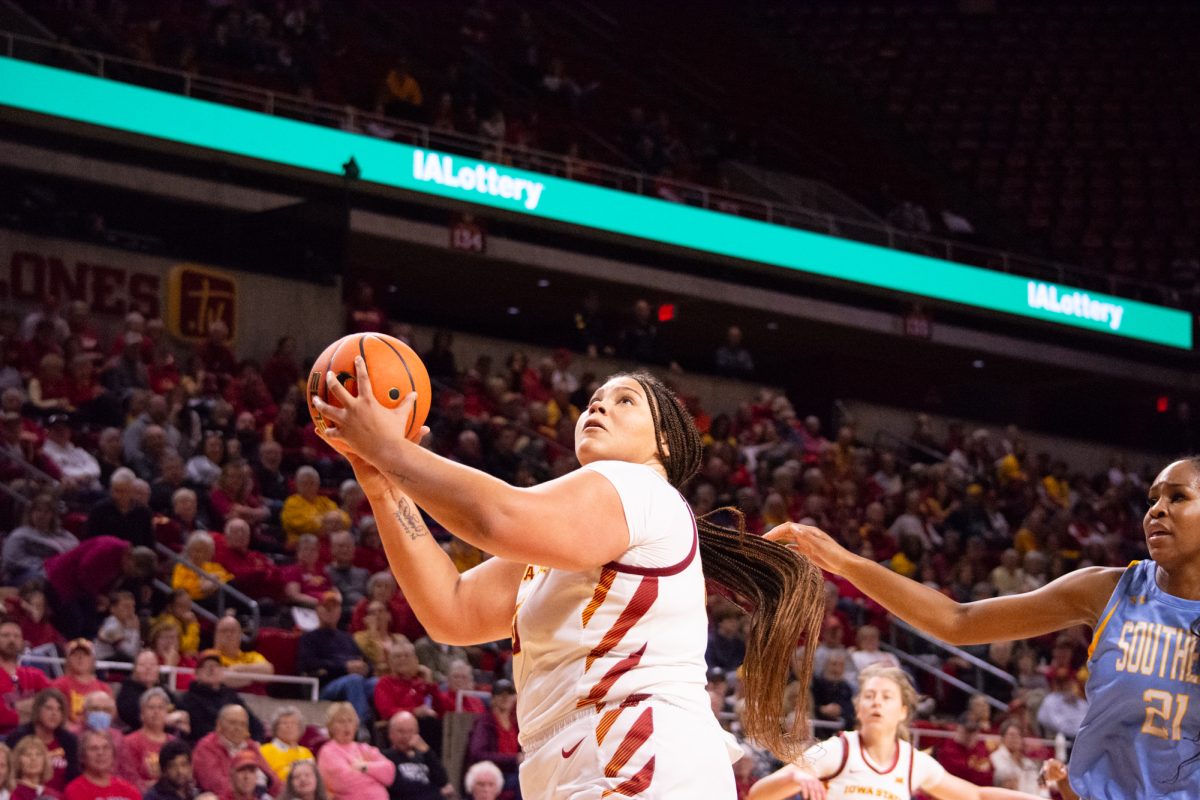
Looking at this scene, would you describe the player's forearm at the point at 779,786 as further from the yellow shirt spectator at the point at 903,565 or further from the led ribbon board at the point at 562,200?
the led ribbon board at the point at 562,200

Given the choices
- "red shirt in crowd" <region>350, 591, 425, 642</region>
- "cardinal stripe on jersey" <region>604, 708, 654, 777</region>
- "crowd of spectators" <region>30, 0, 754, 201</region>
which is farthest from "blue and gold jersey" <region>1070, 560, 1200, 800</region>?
"crowd of spectators" <region>30, 0, 754, 201</region>

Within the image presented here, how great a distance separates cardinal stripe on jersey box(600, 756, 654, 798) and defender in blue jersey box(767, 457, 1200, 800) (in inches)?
46.1

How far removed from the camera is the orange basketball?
3.34m

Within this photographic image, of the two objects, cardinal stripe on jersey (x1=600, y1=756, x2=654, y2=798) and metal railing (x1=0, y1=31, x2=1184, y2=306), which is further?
metal railing (x1=0, y1=31, x2=1184, y2=306)

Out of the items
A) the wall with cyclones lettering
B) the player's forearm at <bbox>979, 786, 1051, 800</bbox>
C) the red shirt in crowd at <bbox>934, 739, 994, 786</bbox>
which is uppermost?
the wall with cyclones lettering

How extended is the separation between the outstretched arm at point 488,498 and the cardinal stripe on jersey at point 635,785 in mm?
436

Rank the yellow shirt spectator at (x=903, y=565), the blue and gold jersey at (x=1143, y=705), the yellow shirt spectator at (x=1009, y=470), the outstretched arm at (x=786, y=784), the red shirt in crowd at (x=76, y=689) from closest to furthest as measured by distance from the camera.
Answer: the blue and gold jersey at (x=1143, y=705)
the outstretched arm at (x=786, y=784)
the red shirt in crowd at (x=76, y=689)
the yellow shirt spectator at (x=903, y=565)
the yellow shirt spectator at (x=1009, y=470)

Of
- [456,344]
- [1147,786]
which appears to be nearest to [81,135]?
[456,344]

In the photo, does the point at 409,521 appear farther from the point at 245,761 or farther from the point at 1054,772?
the point at 245,761

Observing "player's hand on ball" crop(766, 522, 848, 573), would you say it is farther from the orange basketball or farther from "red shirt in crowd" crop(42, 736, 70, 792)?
"red shirt in crowd" crop(42, 736, 70, 792)

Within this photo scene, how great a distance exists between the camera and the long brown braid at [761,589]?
3.61 meters

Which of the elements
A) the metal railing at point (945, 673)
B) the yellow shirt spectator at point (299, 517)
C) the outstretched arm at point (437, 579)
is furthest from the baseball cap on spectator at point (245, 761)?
the metal railing at point (945, 673)

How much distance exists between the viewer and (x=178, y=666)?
9.59 metres

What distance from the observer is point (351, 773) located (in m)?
8.77
